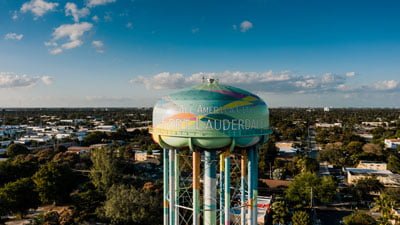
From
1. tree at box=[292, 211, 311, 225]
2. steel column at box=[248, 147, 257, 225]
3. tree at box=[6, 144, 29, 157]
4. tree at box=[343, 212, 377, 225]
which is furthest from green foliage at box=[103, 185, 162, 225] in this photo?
tree at box=[6, 144, 29, 157]

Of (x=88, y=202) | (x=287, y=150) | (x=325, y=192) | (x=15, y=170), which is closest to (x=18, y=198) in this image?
(x=88, y=202)

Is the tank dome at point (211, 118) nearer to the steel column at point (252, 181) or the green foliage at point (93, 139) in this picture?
the steel column at point (252, 181)

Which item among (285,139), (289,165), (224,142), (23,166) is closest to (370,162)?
(289,165)

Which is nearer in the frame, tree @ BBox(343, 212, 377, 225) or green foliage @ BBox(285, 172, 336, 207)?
tree @ BBox(343, 212, 377, 225)

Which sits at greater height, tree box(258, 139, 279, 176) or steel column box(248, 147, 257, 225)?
steel column box(248, 147, 257, 225)

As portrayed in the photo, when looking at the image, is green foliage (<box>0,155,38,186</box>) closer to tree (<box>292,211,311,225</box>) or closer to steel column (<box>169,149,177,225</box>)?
steel column (<box>169,149,177,225</box>)

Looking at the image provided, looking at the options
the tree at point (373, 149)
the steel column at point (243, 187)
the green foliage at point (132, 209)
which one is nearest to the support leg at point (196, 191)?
the steel column at point (243, 187)
